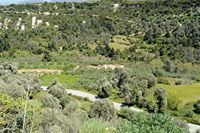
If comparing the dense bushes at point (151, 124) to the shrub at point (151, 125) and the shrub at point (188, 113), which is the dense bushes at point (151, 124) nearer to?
the shrub at point (151, 125)

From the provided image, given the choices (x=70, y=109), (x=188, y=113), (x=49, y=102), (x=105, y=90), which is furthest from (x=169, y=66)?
(x=70, y=109)

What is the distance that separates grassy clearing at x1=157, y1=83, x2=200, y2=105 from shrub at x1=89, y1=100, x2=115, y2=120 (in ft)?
59.5

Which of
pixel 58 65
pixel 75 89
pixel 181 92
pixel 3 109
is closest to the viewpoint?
pixel 3 109

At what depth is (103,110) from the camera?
47.7 metres

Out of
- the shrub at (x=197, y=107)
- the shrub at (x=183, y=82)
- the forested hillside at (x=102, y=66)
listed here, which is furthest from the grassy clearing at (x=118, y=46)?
the shrub at (x=197, y=107)

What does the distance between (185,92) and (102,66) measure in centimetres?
2643

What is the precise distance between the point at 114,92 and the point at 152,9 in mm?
75446

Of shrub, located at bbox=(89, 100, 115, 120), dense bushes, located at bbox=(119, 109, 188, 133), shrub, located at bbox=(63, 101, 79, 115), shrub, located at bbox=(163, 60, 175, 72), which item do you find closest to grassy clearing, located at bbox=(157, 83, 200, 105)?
shrub, located at bbox=(163, 60, 175, 72)

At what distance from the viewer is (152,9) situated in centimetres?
14075

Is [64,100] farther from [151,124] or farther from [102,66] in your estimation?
[102,66]

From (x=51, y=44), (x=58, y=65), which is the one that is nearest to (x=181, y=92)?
(x=58, y=65)

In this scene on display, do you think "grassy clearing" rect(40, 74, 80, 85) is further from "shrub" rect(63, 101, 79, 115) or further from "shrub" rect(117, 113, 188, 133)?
"shrub" rect(117, 113, 188, 133)

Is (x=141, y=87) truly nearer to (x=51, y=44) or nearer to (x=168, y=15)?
(x=51, y=44)

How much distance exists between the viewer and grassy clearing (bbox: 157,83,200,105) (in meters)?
64.7
